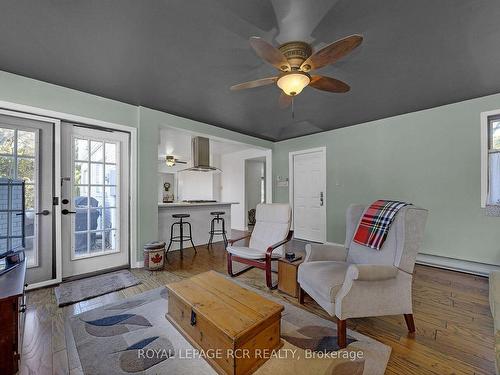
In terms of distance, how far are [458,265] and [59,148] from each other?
18.0 ft

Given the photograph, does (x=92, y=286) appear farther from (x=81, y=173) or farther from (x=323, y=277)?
(x=323, y=277)

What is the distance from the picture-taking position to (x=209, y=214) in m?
4.90

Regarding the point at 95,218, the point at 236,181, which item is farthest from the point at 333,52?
the point at 236,181

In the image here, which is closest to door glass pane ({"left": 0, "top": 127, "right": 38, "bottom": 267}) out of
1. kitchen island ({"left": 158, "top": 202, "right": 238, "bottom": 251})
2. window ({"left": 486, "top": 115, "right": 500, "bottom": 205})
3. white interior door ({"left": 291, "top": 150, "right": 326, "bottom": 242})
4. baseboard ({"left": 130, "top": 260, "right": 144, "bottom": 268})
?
baseboard ({"left": 130, "top": 260, "right": 144, "bottom": 268})

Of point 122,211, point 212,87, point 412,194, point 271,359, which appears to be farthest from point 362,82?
point 122,211

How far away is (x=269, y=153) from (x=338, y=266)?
3958 millimetres

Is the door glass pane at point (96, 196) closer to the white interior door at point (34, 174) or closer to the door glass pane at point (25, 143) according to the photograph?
the white interior door at point (34, 174)

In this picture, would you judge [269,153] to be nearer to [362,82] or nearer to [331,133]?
[331,133]

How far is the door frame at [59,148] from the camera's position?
8.14 feet

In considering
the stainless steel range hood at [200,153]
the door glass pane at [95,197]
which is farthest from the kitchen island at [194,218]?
the door glass pane at [95,197]

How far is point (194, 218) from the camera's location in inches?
183

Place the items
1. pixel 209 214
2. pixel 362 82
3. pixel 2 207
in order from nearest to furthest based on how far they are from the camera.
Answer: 1. pixel 2 207
2. pixel 362 82
3. pixel 209 214

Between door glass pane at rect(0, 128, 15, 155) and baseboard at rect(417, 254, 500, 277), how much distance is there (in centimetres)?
557

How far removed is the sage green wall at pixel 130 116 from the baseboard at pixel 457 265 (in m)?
4.18
